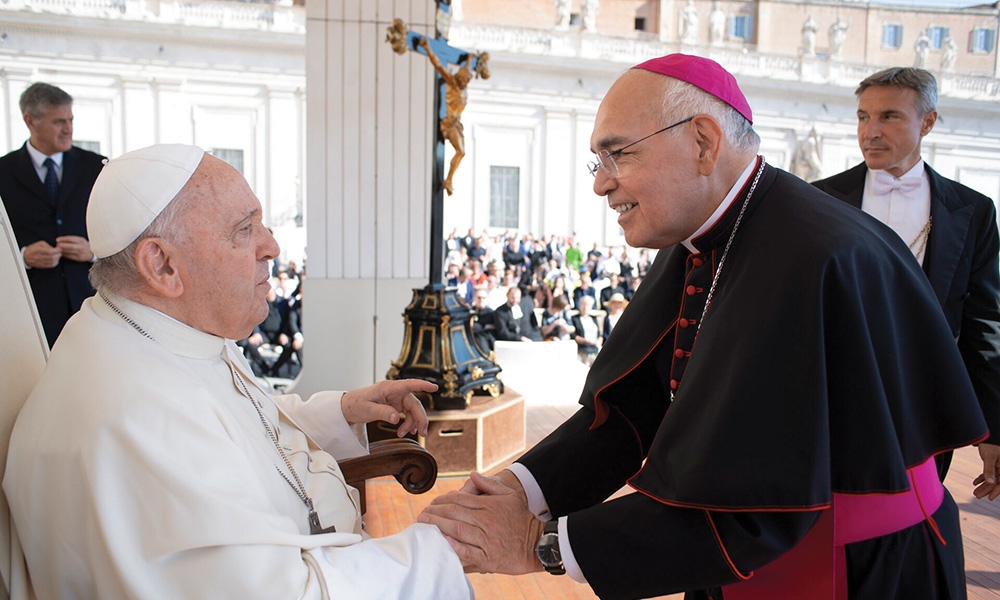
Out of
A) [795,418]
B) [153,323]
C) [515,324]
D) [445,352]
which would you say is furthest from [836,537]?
[515,324]

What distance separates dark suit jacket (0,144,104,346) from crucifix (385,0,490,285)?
1.93 metres

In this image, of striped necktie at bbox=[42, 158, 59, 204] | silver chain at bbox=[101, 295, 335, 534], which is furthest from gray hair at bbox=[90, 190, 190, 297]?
striped necktie at bbox=[42, 158, 59, 204]

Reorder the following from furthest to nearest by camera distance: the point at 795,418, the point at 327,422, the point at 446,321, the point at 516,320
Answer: the point at 516,320
the point at 446,321
the point at 327,422
the point at 795,418

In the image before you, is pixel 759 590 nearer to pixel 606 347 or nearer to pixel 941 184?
pixel 606 347

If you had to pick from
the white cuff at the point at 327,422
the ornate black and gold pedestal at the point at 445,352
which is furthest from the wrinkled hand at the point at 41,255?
the white cuff at the point at 327,422

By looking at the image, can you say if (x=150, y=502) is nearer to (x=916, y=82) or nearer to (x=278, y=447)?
(x=278, y=447)

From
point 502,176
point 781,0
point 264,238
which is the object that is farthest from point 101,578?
point 781,0

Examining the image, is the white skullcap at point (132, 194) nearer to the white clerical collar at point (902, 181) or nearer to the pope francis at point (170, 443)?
the pope francis at point (170, 443)

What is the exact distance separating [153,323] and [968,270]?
8.10 feet

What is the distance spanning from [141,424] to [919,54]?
111ft

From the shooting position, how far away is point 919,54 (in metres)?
29.0

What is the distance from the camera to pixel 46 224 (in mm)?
3807

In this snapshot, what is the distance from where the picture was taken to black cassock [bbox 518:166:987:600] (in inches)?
49.5

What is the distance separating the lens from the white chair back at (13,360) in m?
1.24
